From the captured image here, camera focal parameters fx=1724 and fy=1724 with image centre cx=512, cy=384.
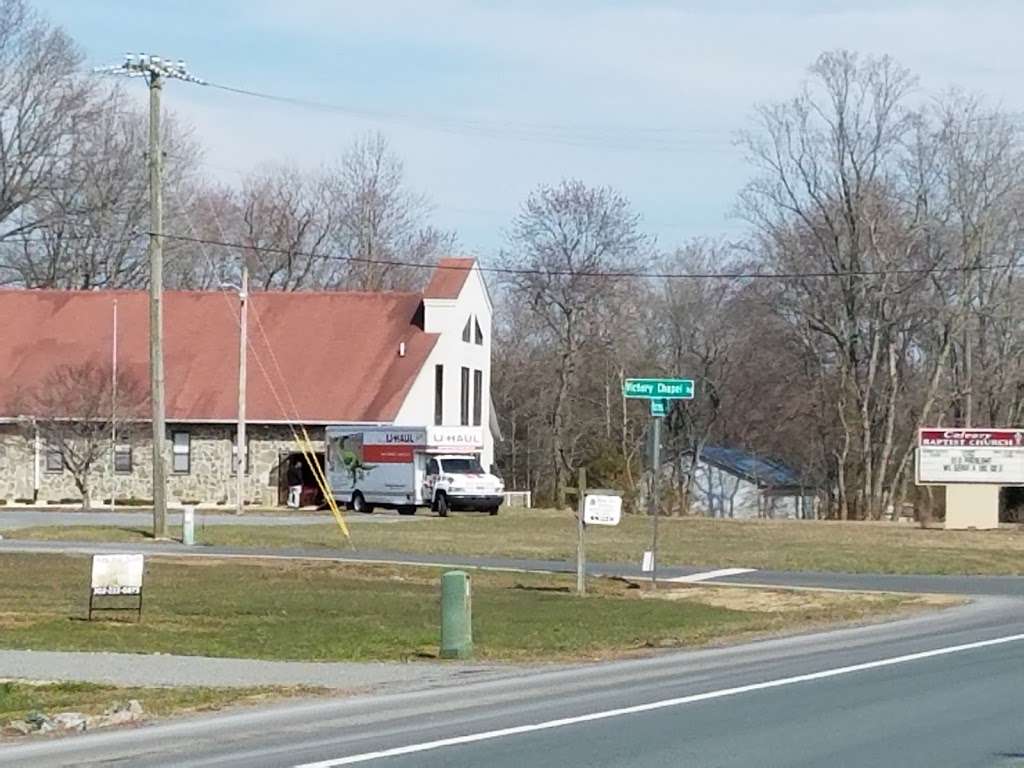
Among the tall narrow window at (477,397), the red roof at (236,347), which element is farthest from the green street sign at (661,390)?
the tall narrow window at (477,397)

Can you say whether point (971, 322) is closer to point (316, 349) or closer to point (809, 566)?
point (316, 349)

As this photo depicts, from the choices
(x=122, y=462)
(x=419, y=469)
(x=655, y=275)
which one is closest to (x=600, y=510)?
(x=419, y=469)

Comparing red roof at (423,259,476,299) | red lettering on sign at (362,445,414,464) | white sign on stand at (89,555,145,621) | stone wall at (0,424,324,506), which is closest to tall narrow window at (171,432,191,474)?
stone wall at (0,424,324,506)

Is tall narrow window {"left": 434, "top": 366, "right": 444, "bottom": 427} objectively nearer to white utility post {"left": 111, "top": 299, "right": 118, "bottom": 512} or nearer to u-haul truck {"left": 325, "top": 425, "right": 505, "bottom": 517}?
u-haul truck {"left": 325, "top": 425, "right": 505, "bottom": 517}

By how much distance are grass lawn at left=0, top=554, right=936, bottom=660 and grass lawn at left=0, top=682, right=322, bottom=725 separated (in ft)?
10.6

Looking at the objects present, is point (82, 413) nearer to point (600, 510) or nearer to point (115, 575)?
point (600, 510)

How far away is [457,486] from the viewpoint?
5609 centimetres

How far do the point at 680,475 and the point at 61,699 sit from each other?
75573 mm

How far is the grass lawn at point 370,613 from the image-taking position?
20719mm

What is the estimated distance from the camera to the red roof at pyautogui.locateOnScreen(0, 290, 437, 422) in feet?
208

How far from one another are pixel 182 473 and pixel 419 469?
11.9 meters

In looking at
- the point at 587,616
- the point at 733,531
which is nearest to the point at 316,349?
the point at 733,531

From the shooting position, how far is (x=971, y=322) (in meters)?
75.6

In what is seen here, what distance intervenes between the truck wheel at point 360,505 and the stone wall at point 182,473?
4.47 meters
